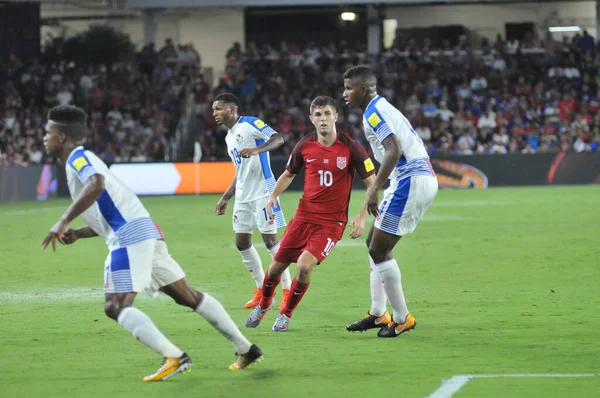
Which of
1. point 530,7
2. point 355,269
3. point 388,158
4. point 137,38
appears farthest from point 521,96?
point 388,158

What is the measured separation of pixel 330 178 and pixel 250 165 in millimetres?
2051

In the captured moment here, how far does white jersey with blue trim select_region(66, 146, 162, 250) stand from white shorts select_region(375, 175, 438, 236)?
229 centimetres

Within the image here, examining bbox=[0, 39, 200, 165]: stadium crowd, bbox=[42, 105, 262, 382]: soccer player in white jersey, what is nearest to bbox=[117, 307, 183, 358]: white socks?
bbox=[42, 105, 262, 382]: soccer player in white jersey

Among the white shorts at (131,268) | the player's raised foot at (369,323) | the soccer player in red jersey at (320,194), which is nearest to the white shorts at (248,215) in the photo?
the soccer player in red jersey at (320,194)

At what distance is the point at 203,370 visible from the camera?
7.00 meters

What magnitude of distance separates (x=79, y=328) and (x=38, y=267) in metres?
5.38

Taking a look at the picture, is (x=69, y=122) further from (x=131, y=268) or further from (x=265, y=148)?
(x=265, y=148)

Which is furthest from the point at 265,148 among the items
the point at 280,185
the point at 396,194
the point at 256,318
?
the point at 396,194

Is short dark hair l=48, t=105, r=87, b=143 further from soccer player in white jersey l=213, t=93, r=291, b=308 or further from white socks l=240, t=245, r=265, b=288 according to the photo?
white socks l=240, t=245, r=265, b=288

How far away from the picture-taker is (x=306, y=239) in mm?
8594

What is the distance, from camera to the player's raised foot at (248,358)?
6840 mm

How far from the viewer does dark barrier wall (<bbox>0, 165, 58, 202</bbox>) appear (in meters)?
29.5

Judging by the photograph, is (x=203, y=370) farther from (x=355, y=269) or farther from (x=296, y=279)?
(x=355, y=269)

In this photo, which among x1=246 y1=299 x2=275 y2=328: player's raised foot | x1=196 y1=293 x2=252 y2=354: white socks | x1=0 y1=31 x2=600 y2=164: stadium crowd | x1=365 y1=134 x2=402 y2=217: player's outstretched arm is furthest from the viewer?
x1=0 y1=31 x2=600 y2=164: stadium crowd
